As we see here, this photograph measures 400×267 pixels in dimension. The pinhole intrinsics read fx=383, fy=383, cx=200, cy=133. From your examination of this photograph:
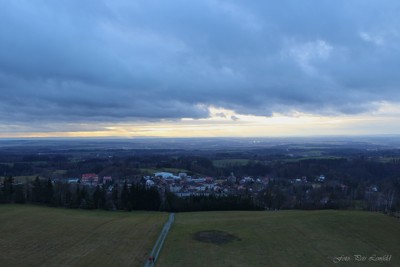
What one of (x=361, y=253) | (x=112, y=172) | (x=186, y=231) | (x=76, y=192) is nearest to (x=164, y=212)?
(x=76, y=192)

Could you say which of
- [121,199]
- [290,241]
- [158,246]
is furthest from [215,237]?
[121,199]

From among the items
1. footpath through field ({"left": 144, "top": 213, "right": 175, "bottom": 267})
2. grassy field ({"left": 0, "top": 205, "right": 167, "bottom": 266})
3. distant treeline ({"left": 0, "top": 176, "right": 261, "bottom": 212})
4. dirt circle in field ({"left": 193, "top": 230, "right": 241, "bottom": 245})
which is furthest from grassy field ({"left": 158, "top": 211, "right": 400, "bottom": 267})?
distant treeline ({"left": 0, "top": 176, "right": 261, "bottom": 212})

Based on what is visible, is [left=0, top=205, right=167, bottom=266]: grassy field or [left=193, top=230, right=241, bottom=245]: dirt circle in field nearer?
[left=0, top=205, right=167, bottom=266]: grassy field

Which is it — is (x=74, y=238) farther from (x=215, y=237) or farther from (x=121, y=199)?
(x=121, y=199)

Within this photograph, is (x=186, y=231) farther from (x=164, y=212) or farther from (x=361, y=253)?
(x=164, y=212)

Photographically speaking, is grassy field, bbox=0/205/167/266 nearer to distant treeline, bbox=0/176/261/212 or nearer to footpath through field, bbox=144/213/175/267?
footpath through field, bbox=144/213/175/267

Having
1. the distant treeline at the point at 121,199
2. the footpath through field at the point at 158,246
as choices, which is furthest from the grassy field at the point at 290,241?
the distant treeline at the point at 121,199

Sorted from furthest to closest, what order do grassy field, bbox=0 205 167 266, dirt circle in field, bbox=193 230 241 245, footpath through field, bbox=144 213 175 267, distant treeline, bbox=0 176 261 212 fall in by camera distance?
distant treeline, bbox=0 176 261 212
dirt circle in field, bbox=193 230 241 245
grassy field, bbox=0 205 167 266
footpath through field, bbox=144 213 175 267
